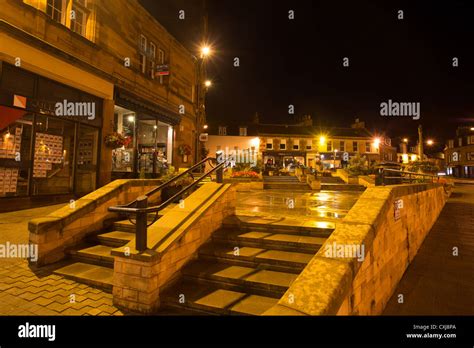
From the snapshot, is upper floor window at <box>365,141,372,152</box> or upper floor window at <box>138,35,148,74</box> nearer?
upper floor window at <box>138,35,148,74</box>

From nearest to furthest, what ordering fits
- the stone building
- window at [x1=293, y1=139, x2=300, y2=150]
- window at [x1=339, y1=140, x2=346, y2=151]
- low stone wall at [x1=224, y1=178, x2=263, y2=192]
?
the stone building < low stone wall at [x1=224, y1=178, x2=263, y2=192] < window at [x1=293, y1=139, x2=300, y2=150] < window at [x1=339, y1=140, x2=346, y2=151]

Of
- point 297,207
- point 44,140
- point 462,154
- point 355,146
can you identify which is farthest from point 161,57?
point 462,154

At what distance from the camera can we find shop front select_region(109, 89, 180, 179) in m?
12.1

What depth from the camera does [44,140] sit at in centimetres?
866

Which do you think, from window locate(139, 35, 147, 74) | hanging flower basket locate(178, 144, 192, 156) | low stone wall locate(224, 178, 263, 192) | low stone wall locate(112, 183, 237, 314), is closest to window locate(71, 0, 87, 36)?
window locate(139, 35, 147, 74)

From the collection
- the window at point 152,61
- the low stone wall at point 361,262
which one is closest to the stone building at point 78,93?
the window at point 152,61

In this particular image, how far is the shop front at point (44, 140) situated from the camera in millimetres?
7555

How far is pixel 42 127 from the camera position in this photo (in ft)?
28.2

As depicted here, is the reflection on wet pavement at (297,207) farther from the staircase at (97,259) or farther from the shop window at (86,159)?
the shop window at (86,159)

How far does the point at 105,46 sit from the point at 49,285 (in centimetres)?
999

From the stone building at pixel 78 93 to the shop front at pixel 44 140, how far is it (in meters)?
0.03

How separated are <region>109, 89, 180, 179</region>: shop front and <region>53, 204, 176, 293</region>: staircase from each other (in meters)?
6.26

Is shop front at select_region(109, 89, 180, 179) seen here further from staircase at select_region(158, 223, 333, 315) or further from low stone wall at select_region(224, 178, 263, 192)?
staircase at select_region(158, 223, 333, 315)

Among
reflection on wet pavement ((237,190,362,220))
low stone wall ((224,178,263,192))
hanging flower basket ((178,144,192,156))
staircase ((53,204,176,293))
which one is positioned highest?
hanging flower basket ((178,144,192,156))
